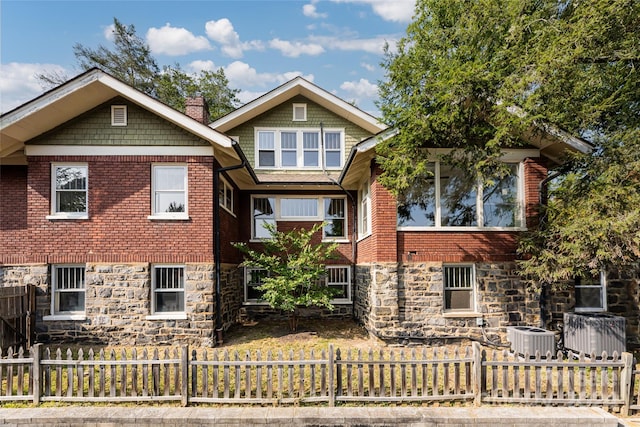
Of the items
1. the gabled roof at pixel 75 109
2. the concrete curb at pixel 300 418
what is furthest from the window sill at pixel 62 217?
the concrete curb at pixel 300 418

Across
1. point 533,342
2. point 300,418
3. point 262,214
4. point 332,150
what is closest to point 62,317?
point 262,214

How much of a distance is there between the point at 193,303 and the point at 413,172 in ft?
21.5

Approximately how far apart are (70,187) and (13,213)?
2607 mm

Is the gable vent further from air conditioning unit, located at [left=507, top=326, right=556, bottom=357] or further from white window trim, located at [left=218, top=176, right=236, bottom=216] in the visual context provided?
air conditioning unit, located at [left=507, top=326, right=556, bottom=357]

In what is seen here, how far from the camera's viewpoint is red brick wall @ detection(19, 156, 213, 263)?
984 centimetres

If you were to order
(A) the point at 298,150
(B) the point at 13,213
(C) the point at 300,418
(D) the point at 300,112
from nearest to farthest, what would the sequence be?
(C) the point at 300,418 → (B) the point at 13,213 → (A) the point at 298,150 → (D) the point at 300,112

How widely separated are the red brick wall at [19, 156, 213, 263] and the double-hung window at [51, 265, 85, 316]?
39 cm

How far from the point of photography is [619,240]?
7.85m

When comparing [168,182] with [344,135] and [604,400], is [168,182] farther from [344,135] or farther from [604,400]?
[604,400]

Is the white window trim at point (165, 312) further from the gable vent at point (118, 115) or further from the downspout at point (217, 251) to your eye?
the gable vent at point (118, 115)

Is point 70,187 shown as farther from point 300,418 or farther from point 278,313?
point 300,418

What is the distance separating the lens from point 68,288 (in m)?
10.0

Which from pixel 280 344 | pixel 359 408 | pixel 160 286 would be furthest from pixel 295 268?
pixel 359 408

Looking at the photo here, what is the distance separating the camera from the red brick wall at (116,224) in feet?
32.3
